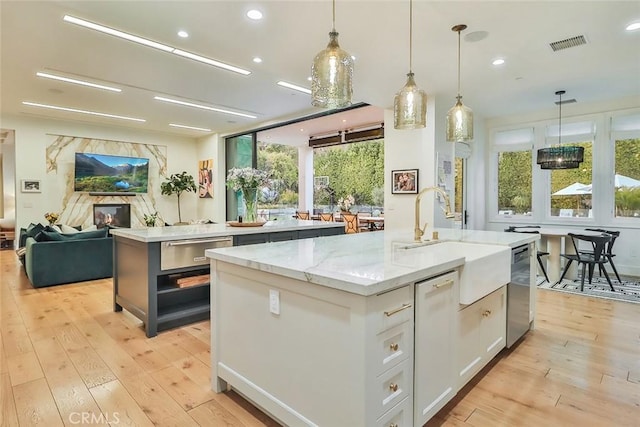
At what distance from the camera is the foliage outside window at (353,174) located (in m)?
10.8

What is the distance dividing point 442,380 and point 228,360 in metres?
1.24

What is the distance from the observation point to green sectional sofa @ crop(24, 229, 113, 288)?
15.2ft

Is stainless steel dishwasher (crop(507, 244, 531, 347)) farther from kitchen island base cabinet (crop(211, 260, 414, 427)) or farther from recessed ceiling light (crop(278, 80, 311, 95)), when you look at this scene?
recessed ceiling light (crop(278, 80, 311, 95))

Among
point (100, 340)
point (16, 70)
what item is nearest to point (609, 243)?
point (100, 340)

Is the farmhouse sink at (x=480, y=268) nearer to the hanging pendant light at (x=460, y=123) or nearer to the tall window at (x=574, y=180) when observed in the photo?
the hanging pendant light at (x=460, y=123)

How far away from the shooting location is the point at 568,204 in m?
6.36

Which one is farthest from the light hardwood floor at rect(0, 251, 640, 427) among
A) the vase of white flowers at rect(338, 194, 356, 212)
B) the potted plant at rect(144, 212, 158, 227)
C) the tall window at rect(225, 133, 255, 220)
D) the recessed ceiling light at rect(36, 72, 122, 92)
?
the vase of white flowers at rect(338, 194, 356, 212)

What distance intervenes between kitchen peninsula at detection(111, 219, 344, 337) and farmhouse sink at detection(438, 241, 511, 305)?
2.14 meters

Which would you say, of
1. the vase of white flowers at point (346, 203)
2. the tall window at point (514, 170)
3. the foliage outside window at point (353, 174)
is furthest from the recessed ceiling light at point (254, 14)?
the foliage outside window at point (353, 174)

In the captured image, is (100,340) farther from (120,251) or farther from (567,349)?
(567,349)

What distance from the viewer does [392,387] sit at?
1.50 meters

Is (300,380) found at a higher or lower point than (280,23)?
lower

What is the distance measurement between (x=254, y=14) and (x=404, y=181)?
143 inches

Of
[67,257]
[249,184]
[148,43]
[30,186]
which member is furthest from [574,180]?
[30,186]
